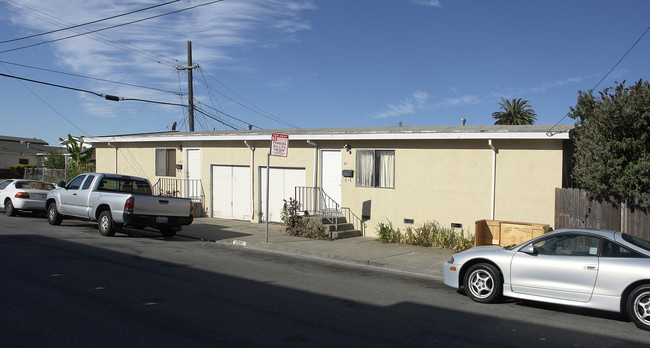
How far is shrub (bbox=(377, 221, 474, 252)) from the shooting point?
12602mm

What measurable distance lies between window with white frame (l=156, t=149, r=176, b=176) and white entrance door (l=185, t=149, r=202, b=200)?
0.95 metres

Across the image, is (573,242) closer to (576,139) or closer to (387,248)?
(576,139)

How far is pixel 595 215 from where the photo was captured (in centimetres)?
1083

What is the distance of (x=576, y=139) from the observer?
11.3m

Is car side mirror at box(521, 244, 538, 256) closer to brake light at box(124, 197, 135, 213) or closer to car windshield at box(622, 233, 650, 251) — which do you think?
car windshield at box(622, 233, 650, 251)

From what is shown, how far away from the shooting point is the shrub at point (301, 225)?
46.6 ft

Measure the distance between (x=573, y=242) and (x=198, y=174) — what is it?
15.2m

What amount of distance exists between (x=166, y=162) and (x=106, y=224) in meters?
7.41

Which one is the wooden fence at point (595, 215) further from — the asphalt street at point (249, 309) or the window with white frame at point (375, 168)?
the window with white frame at point (375, 168)

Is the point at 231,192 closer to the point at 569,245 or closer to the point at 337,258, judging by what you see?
the point at 337,258

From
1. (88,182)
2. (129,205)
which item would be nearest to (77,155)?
(88,182)

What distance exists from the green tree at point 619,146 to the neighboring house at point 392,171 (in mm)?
1050

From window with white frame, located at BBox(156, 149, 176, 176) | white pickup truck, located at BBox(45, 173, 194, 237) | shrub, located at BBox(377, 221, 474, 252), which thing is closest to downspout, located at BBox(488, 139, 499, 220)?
shrub, located at BBox(377, 221, 474, 252)

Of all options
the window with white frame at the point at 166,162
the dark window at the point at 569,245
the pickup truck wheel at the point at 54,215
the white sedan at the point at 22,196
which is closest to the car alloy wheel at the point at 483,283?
the dark window at the point at 569,245
